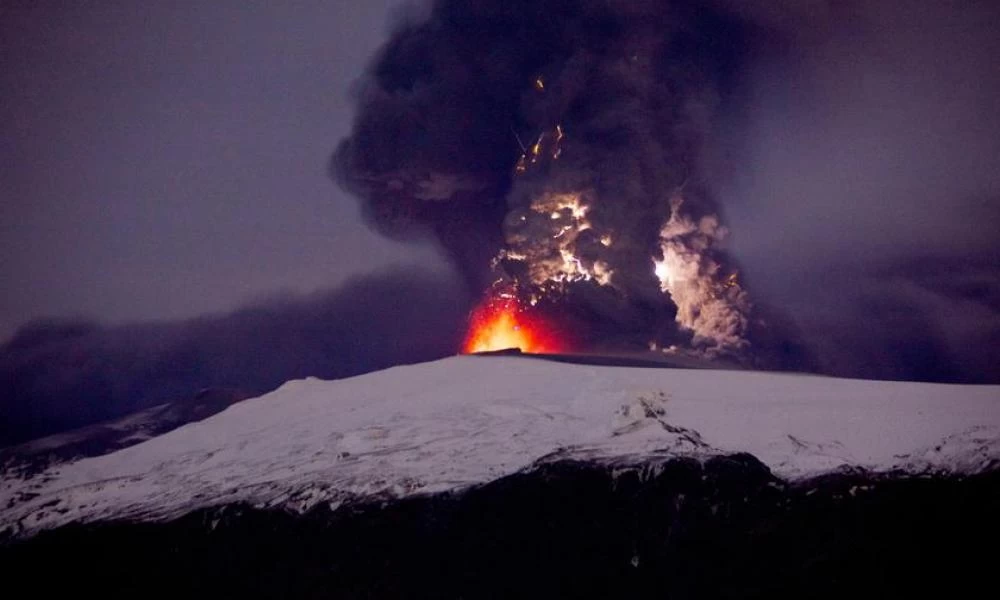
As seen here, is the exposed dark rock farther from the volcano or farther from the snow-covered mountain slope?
the snow-covered mountain slope

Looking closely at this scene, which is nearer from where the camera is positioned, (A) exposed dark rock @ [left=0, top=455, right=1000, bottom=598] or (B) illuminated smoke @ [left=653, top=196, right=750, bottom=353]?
(A) exposed dark rock @ [left=0, top=455, right=1000, bottom=598]

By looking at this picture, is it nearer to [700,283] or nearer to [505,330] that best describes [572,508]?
[505,330]

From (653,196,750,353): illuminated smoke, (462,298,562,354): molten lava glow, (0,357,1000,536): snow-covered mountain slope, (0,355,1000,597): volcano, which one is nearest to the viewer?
(0,355,1000,597): volcano

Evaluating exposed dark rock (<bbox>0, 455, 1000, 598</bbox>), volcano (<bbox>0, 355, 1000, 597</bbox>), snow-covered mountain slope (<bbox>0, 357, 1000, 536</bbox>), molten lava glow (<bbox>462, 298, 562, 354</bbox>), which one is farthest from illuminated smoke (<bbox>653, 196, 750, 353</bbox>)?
exposed dark rock (<bbox>0, 455, 1000, 598</bbox>)

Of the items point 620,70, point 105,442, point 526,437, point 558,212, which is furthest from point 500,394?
point 105,442

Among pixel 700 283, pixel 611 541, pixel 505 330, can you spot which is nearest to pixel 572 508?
pixel 611 541

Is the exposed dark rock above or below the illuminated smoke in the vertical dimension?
below
